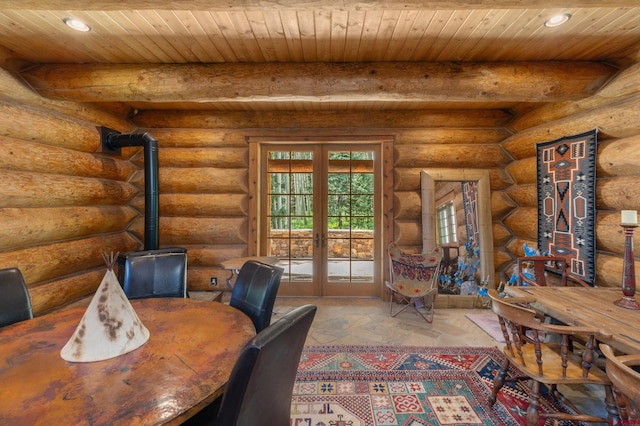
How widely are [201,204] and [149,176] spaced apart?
0.75 meters

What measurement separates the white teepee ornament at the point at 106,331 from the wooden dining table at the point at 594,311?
235cm

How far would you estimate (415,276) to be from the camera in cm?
356

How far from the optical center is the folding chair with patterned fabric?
11.3ft

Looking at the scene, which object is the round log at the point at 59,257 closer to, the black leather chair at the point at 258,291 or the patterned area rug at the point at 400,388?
the black leather chair at the point at 258,291

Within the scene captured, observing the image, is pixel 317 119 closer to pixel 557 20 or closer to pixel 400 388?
pixel 557 20

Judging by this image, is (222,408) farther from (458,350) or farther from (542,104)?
(542,104)

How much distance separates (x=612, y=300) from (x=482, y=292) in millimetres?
1718

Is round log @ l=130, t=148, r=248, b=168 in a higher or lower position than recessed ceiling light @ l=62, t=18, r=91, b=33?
lower

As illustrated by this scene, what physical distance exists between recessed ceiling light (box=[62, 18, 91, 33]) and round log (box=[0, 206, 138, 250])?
1.63 metres

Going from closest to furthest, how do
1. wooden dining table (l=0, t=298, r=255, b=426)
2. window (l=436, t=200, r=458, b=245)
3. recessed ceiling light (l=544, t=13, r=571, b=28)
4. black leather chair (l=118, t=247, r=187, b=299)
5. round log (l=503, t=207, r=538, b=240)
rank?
wooden dining table (l=0, t=298, r=255, b=426)
recessed ceiling light (l=544, t=13, r=571, b=28)
black leather chair (l=118, t=247, r=187, b=299)
round log (l=503, t=207, r=538, b=240)
window (l=436, t=200, r=458, b=245)

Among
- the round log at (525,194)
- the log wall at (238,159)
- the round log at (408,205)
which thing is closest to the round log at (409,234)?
the log wall at (238,159)

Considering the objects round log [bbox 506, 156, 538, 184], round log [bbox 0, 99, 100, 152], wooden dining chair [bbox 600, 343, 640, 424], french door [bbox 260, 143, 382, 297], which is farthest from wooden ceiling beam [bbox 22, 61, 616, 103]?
wooden dining chair [bbox 600, 343, 640, 424]

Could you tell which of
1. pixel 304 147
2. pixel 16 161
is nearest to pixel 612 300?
pixel 304 147

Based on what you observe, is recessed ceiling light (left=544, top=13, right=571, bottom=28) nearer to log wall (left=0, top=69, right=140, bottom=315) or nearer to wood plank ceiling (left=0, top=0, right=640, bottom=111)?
wood plank ceiling (left=0, top=0, right=640, bottom=111)
